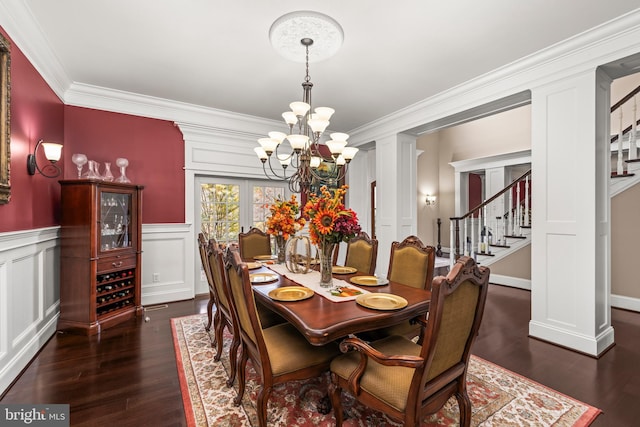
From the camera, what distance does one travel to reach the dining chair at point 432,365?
4.08 ft

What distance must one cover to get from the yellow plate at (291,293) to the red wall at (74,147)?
2.02 meters

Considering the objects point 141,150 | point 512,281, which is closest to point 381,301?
point 141,150

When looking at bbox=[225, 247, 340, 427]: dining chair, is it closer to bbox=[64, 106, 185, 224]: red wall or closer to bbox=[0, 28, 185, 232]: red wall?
bbox=[0, 28, 185, 232]: red wall

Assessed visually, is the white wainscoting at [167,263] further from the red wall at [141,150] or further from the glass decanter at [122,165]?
the glass decanter at [122,165]

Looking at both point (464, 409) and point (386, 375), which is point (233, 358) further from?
point (464, 409)

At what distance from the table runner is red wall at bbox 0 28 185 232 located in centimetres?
206

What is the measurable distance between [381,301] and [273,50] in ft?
7.87

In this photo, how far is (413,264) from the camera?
8.22ft

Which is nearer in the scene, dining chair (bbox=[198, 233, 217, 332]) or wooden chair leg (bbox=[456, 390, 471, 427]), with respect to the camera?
wooden chair leg (bbox=[456, 390, 471, 427])

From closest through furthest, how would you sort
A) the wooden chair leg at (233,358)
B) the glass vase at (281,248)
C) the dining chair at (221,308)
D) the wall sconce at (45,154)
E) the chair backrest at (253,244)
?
the dining chair at (221,308)
the wooden chair leg at (233,358)
the wall sconce at (45,154)
the glass vase at (281,248)
the chair backrest at (253,244)

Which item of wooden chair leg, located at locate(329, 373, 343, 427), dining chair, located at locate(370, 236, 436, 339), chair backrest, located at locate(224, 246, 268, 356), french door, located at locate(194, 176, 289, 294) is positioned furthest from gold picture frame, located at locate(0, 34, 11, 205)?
dining chair, located at locate(370, 236, 436, 339)

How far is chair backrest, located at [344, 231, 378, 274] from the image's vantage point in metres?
2.95

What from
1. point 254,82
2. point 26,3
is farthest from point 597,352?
point 26,3

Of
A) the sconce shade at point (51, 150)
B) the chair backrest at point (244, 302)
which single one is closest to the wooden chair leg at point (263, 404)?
the chair backrest at point (244, 302)
